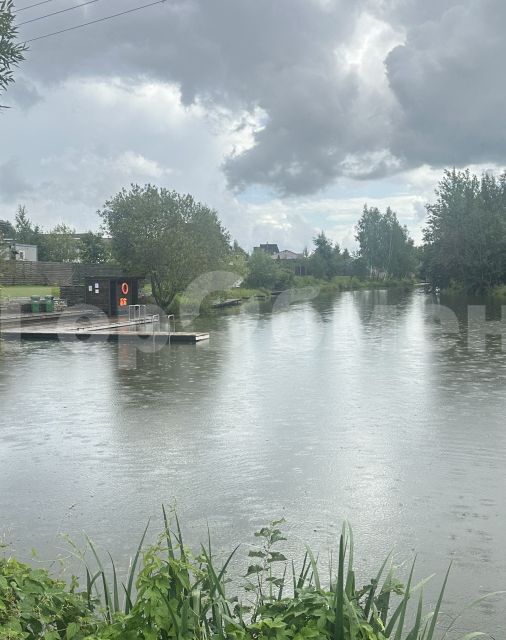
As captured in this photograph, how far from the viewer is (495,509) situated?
637cm

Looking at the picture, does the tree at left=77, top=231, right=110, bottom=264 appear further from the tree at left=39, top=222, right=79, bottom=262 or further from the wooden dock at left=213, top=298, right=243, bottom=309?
the wooden dock at left=213, top=298, right=243, bottom=309

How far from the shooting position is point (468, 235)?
5881 centimetres

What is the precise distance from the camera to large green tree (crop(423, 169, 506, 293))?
189 ft

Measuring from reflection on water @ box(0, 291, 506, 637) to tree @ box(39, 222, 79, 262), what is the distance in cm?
5760

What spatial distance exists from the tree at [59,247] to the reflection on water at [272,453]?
189 feet

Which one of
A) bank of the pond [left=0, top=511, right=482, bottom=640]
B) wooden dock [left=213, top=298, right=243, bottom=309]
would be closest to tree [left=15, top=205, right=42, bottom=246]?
wooden dock [left=213, top=298, right=243, bottom=309]

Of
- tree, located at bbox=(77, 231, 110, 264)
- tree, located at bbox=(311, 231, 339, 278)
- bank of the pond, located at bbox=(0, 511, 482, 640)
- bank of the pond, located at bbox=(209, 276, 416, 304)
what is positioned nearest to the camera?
bank of the pond, located at bbox=(0, 511, 482, 640)

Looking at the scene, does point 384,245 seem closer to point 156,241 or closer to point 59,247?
point 59,247

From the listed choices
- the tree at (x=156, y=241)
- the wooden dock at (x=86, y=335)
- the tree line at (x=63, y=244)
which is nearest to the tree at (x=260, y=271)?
the tree line at (x=63, y=244)

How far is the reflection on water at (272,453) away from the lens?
5875 mm

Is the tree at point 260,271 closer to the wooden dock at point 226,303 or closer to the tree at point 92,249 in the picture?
the tree at point 92,249

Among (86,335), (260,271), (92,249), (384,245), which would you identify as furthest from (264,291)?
(384,245)

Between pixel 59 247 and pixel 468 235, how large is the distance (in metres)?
40.9

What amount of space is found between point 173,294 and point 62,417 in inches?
985
